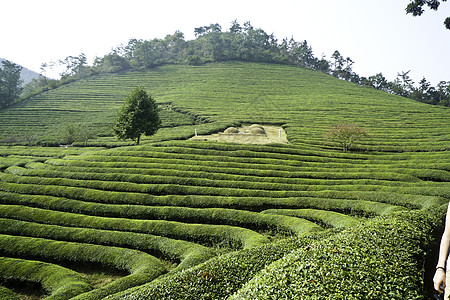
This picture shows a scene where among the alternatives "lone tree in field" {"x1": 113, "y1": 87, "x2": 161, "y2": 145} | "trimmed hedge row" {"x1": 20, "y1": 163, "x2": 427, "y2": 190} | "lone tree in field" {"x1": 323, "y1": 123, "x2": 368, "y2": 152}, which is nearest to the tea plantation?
"trimmed hedge row" {"x1": 20, "y1": 163, "x2": 427, "y2": 190}

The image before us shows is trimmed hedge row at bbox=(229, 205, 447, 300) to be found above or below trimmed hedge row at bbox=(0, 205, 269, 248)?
above

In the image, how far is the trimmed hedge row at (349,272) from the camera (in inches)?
280

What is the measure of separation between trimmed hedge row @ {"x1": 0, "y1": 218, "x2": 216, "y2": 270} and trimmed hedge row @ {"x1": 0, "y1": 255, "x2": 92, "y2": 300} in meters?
3.19

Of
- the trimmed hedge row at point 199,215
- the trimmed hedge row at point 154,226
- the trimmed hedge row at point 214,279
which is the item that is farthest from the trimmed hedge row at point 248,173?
the trimmed hedge row at point 214,279

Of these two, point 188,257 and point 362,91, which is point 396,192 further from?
point 362,91

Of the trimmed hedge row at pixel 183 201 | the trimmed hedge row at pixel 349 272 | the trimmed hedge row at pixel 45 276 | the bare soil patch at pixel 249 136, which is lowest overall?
the trimmed hedge row at pixel 45 276

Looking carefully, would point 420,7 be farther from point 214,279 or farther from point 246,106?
point 246,106

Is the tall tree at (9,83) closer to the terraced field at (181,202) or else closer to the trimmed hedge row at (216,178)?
the terraced field at (181,202)

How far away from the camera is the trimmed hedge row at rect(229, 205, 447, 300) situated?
7102 mm

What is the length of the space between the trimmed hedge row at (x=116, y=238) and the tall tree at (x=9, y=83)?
287 ft

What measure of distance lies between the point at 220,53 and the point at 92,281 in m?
127

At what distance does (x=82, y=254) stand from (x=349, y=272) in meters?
18.2

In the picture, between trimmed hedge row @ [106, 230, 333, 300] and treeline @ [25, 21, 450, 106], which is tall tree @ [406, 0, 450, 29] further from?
treeline @ [25, 21, 450, 106]

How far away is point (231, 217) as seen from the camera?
917 inches
